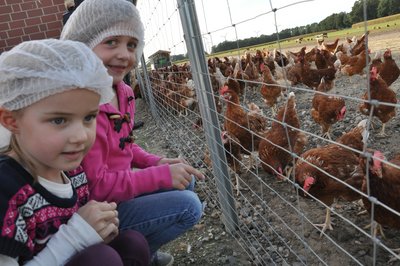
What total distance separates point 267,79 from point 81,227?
219 inches

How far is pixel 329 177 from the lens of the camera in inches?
90.7

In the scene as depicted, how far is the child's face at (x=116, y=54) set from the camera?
5.31 ft

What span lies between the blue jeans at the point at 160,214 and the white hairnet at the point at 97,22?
788 mm

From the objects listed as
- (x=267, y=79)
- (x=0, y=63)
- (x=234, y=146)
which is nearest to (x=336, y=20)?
(x=0, y=63)

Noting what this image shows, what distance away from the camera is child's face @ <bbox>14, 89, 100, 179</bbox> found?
1069 mm

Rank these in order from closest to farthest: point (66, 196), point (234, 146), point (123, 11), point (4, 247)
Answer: point (4, 247), point (66, 196), point (123, 11), point (234, 146)

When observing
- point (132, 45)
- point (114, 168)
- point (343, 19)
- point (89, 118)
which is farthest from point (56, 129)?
point (343, 19)

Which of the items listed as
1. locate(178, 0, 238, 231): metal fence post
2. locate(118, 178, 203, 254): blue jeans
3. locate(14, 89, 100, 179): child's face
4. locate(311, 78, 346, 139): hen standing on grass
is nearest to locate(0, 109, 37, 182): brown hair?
locate(14, 89, 100, 179): child's face

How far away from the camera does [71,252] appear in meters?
1.15

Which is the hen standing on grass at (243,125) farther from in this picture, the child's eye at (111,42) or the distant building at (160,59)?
the distant building at (160,59)

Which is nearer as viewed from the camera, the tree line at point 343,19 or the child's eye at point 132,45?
the tree line at point 343,19

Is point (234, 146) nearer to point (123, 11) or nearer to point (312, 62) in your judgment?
point (123, 11)

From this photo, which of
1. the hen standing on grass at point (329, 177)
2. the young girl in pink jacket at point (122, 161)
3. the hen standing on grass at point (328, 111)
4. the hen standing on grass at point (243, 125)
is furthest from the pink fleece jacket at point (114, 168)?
the hen standing on grass at point (328, 111)

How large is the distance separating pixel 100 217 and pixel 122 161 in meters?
0.49
